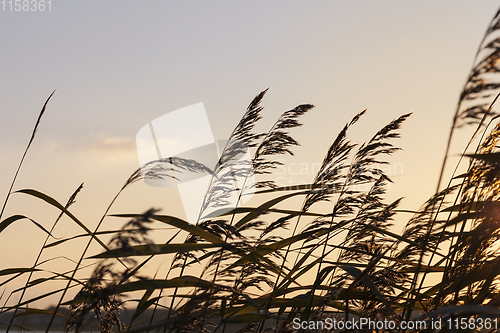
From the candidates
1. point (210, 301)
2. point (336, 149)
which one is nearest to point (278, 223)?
point (336, 149)

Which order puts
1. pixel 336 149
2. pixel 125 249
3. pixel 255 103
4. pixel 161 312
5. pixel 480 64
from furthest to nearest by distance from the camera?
pixel 255 103
pixel 336 149
pixel 161 312
pixel 480 64
pixel 125 249

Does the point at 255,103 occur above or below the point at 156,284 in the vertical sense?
Answer: above

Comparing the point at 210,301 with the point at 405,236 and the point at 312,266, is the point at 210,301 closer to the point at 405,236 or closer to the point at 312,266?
the point at 312,266

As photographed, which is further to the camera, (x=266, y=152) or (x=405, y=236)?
(x=266, y=152)

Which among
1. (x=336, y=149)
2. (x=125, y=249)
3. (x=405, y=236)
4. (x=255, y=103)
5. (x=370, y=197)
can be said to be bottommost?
(x=125, y=249)

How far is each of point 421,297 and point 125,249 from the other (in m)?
1.64

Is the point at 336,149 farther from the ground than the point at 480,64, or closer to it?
farther from the ground

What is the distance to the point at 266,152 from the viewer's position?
3.04 meters

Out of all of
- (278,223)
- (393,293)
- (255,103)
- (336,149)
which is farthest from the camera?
(255,103)

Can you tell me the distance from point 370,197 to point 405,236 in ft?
2.66

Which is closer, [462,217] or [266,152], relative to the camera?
[462,217]

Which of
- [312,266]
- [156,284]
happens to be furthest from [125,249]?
[312,266]

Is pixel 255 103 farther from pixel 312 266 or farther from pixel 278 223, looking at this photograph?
pixel 312 266

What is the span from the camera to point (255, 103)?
3033mm
